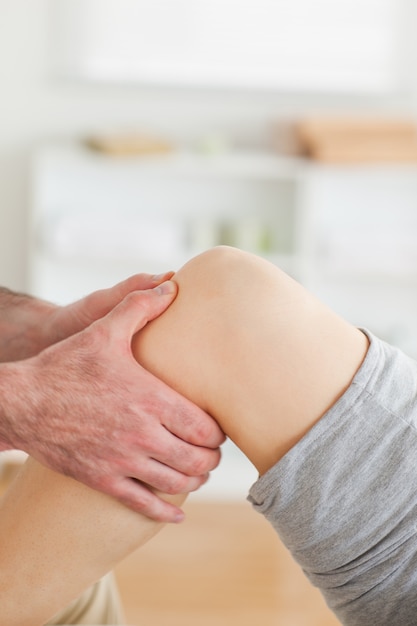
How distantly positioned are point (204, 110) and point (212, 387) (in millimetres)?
2629

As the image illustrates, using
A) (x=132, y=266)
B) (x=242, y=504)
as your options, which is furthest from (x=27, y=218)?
(x=242, y=504)

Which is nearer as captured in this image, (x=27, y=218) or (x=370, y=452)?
(x=370, y=452)

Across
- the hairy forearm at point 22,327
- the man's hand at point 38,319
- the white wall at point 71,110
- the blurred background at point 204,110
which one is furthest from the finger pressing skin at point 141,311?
the white wall at point 71,110

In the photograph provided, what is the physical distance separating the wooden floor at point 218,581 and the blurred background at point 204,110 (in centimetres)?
54

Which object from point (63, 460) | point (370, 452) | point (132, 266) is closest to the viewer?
point (370, 452)

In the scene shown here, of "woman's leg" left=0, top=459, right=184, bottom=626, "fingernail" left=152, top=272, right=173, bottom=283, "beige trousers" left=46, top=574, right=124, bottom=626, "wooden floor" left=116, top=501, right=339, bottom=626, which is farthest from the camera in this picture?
"wooden floor" left=116, top=501, right=339, bottom=626

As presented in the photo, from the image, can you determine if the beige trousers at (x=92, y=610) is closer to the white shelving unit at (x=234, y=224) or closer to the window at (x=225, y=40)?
the white shelving unit at (x=234, y=224)

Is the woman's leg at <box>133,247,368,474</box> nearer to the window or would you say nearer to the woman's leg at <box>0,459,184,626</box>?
the woman's leg at <box>0,459,184,626</box>

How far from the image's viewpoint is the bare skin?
3.76ft

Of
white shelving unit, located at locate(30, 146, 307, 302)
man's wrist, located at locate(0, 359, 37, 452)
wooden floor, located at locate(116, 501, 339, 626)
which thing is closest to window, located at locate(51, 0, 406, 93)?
white shelving unit, located at locate(30, 146, 307, 302)

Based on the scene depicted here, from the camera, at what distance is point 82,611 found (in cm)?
153

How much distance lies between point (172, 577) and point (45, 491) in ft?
5.00

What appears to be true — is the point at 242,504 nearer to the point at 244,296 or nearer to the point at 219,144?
the point at 219,144

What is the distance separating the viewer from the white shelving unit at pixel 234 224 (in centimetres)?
Answer: 336
